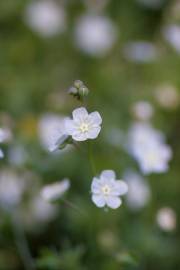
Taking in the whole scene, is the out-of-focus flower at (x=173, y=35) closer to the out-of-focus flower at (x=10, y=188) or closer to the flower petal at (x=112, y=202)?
the out-of-focus flower at (x=10, y=188)

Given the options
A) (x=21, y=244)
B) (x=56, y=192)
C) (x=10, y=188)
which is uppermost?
(x=56, y=192)

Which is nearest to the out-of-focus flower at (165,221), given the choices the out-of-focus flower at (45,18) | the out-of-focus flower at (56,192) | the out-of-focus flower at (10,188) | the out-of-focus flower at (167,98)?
the out-of-focus flower at (56,192)

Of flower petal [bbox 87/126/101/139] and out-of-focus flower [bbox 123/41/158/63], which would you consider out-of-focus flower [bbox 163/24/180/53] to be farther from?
flower petal [bbox 87/126/101/139]

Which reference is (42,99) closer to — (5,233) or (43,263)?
(5,233)

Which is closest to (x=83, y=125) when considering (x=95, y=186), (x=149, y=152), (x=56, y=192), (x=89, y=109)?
(x=95, y=186)

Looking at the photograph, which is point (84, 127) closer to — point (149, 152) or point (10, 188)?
point (149, 152)

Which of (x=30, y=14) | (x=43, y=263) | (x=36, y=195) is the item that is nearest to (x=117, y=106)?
(x=36, y=195)
